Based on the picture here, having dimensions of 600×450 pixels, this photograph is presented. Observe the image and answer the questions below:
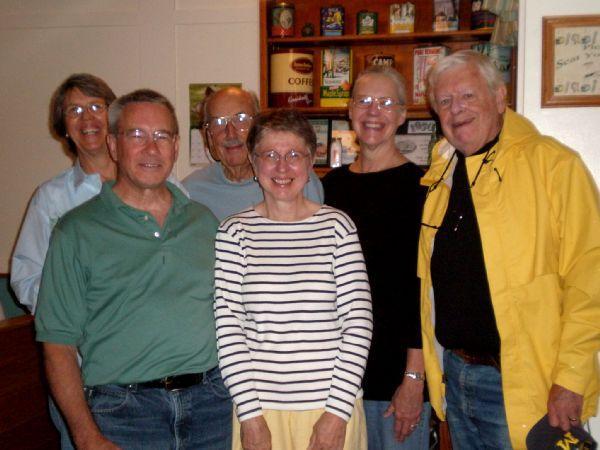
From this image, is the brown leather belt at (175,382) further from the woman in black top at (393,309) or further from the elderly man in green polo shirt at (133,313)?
the woman in black top at (393,309)

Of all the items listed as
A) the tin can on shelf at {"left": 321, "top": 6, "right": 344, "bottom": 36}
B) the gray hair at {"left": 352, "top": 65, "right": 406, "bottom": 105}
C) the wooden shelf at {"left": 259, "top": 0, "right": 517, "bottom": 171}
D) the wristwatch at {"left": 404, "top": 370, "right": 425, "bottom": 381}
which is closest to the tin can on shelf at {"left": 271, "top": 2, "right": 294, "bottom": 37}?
the wooden shelf at {"left": 259, "top": 0, "right": 517, "bottom": 171}

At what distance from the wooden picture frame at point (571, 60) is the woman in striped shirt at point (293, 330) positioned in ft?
3.34

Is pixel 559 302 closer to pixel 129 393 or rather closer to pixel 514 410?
pixel 514 410

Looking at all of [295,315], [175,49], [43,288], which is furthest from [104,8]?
[295,315]

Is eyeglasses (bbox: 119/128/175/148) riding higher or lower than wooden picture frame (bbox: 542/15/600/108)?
lower

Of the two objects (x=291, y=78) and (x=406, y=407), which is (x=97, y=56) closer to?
(x=291, y=78)

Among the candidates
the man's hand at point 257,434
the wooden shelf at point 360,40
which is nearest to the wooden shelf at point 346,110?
the wooden shelf at point 360,40

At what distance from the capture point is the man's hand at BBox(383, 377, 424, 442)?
1.74 meters

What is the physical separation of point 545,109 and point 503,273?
0.83 m

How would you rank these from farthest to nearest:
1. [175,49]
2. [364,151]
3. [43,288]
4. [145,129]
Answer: [175,49] < [364,151] < [145,129] < [43,288]

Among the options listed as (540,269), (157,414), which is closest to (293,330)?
(157,414)

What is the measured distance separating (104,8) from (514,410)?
3.48m

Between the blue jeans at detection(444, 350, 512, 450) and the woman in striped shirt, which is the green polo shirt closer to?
the woman in striped shirt

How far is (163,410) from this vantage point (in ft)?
4.91
